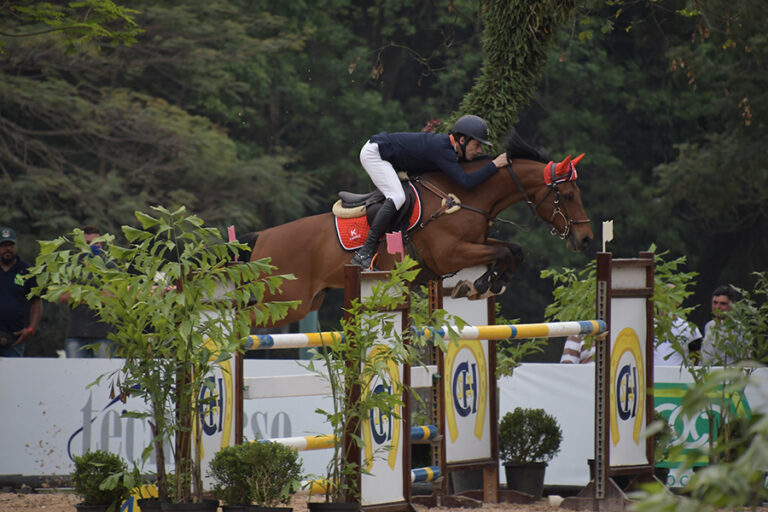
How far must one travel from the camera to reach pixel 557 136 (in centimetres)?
2381

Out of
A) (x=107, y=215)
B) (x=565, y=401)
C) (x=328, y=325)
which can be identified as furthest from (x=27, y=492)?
(x=328, y=325)

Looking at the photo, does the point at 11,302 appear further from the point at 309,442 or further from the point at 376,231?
the point at 309,442

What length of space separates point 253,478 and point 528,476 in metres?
2.92

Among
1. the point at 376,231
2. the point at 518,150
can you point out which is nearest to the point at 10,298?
the point at 376,231

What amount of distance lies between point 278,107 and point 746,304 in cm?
1716

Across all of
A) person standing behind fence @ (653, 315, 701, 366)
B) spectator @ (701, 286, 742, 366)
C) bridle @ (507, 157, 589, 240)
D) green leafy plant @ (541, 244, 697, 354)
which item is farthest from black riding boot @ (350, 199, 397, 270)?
spectator @ (701, 286, 742, 366)

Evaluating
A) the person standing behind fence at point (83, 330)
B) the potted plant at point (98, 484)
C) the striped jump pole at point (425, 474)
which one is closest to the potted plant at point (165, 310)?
the potted plant at point (98, 484)

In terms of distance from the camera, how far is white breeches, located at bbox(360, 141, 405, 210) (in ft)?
22.5

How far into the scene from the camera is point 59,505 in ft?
20.1

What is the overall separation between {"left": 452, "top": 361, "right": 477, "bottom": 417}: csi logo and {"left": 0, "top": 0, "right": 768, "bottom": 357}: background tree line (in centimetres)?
448

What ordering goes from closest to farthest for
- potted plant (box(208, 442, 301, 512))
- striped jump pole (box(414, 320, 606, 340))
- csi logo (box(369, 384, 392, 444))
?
potted plant (box(208, 442, 301, 512))
csi logo (box(369, 384, 392, 444))
striped jump pole (box(414, 320, 606, 340))

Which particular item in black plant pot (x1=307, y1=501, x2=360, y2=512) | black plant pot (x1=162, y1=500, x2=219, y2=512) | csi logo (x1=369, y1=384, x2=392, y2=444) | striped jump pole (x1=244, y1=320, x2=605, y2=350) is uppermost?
striped jump pole (x1=244, y1=320, x2=605, y2=350)

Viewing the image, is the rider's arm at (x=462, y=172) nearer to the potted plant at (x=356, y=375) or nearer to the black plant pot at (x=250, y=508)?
the potted plant at (x=356, y=375)

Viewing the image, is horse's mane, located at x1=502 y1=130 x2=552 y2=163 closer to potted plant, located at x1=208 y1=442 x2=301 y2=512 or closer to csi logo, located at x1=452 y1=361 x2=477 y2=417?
csi logo, located at x1=452 y1=361 x2=477 y2=417
